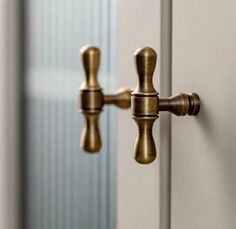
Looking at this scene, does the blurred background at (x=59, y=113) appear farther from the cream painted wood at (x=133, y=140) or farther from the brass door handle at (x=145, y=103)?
the brass door handle at (x=145, y=103)

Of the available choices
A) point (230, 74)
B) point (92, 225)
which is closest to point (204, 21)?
point (230, 74)

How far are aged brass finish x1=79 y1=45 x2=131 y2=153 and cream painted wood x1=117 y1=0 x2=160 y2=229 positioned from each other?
0.05m

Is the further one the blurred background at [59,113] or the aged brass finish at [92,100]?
the blurred background at [59,113]

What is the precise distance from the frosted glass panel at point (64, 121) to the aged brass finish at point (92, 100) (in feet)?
0.46

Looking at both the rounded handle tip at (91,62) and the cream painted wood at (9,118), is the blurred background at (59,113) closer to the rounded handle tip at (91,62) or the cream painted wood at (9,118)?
the cream painted wood at (9,118)

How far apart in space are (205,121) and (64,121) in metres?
0.35

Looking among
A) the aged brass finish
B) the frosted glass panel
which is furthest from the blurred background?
the aged brass finish

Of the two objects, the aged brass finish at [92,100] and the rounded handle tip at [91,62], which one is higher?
the rounded handle tip at [91,62]

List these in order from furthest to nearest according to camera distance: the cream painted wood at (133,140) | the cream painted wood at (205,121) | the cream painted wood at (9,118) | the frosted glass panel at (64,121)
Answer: the cream painted wood at (9,118) < the frosted glass panel at (64,121) < the cream painted wood at (133,140) < the cream painted wood at (205,121)

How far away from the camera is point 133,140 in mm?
520

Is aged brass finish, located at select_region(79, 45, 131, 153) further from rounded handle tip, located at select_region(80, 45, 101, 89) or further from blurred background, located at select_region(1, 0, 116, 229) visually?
blurred background, located at select_region(1, 0, 116, 229)

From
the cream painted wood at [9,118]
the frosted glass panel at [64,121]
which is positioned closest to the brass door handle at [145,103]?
the frosted glass panel at [64,121]

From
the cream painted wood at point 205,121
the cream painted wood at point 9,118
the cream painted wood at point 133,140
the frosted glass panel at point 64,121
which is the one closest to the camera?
the cream painted wood at point 205,121

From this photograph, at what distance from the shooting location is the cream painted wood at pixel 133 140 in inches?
18.6
